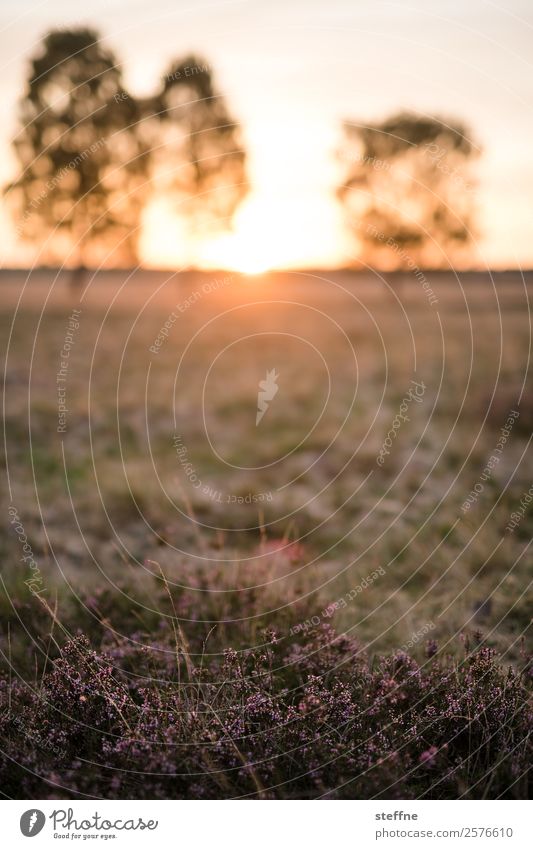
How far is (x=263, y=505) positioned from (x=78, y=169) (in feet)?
39.7

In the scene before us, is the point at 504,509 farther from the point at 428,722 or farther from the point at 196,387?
the point at 196,387

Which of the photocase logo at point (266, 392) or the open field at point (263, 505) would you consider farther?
the photocase logo at point (266, 392)

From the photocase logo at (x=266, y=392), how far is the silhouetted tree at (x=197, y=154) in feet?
10.4

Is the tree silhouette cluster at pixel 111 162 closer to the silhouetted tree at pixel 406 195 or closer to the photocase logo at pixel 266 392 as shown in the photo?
the photocase logo at pixel 266 392

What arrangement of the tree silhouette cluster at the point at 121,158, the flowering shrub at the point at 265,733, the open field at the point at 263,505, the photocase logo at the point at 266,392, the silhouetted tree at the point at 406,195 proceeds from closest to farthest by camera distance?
the flowering shrub at the point at 265,733 → the open field at the point at 263,505 → the photocase logo at the point at 266,392 → the tree silhouette cluster at the point at 121,158 → the silhouetted tree at the point at 406,195

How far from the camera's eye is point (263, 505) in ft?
20.5

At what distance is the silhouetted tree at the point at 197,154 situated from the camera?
1190 cm

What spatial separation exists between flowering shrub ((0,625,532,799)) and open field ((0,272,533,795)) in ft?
0.31

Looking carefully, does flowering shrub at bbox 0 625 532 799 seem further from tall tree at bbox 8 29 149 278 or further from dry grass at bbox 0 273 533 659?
tall tree at bbox 8 29 149 278

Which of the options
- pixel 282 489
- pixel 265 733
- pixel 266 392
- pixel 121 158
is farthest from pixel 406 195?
pixel 265 733
